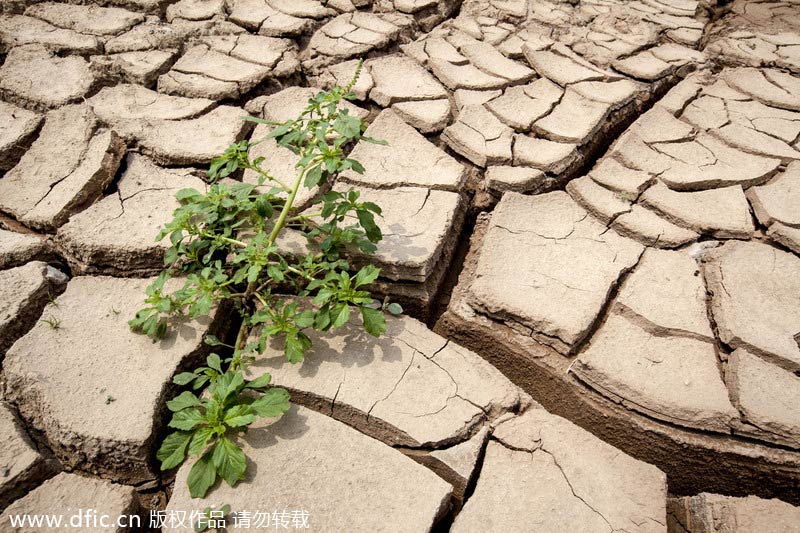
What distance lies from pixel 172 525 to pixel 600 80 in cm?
277

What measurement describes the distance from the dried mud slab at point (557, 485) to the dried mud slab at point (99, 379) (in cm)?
91

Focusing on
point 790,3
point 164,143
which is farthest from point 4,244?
point 790,3

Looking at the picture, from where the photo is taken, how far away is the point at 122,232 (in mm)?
1872

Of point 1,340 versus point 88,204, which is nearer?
point 1,340

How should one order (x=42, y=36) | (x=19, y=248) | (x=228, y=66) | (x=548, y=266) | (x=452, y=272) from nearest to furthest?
(x=19, y=248)
(x=548, y=266)
(x=452, y=272)
(x=228, y=66)
(x=42, y=36)

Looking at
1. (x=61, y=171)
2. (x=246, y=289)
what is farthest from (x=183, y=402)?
(x=61, y=171)

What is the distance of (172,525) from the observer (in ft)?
4.25

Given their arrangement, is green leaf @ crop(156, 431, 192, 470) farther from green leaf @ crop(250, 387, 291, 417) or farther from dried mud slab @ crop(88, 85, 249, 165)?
dried mud slab @ crop(88, 85, 249, 165)

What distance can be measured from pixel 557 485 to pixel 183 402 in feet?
3.47

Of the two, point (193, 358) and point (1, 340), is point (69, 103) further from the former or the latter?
point (193, 358)

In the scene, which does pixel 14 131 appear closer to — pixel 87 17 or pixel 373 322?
pixel 87 17

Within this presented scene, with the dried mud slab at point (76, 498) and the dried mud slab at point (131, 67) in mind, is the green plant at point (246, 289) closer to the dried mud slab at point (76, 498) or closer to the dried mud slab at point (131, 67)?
the dried mud slab at point (76, 498)

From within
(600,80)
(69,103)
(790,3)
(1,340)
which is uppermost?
(790,3)

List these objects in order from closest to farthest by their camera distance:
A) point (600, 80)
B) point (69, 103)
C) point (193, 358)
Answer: point (193, 358), point (69, 103), point (600, 80)
